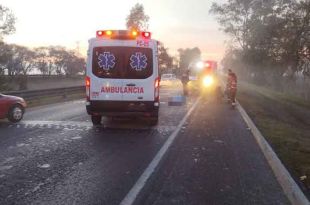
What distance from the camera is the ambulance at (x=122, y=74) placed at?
45.8 ft

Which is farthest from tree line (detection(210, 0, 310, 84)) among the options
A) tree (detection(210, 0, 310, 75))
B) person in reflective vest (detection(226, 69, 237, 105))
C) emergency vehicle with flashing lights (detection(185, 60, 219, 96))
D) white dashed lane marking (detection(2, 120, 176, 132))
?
white dashed lane marking (detection(2, 120, 176, 132))

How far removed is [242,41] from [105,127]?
192ft

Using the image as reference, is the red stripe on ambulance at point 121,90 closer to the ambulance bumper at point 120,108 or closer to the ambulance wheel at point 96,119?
the ambulance bumper at point 120,108

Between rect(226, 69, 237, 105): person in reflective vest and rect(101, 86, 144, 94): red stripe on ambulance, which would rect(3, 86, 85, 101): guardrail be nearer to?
Result: rect(226, 69, 237, 105): person in reflective vest

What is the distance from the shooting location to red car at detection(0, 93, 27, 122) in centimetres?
1528

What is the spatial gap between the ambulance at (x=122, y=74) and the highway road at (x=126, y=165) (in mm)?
693

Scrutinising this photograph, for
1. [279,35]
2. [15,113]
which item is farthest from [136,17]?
[15,113]

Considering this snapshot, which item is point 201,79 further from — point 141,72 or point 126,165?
point 126,165

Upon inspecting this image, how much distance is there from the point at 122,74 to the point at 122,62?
361 millimetres

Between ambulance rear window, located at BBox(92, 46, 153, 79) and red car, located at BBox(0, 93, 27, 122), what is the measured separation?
11.1 ft

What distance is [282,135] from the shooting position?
13.6m

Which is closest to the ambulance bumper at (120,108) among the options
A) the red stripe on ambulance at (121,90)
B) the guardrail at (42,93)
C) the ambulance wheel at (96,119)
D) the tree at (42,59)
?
the red stripe on ambulance at (121,90)

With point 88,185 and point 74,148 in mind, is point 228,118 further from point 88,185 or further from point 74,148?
point 88,185

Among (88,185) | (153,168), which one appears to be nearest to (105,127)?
(153,168)
